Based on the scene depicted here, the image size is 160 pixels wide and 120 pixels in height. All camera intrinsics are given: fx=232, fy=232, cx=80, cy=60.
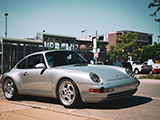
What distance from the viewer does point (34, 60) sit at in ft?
22.4

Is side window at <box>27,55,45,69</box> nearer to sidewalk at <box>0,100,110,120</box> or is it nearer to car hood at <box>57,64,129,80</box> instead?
car hood at <box>57,64,129,80</box>

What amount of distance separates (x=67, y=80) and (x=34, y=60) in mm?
1804

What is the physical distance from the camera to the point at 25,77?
655 centimetres

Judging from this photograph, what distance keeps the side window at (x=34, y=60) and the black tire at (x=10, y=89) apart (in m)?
0.77

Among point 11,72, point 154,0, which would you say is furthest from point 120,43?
point 11,72

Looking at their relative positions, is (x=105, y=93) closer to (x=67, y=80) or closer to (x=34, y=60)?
(x=67, y=80)

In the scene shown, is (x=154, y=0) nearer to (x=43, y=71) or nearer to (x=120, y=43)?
(x=43, y=71)

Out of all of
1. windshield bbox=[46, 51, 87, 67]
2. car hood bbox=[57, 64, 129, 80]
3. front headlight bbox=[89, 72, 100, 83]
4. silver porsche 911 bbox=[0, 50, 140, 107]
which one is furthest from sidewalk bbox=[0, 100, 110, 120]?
windshield bbox=[46, 51, 87, 67]

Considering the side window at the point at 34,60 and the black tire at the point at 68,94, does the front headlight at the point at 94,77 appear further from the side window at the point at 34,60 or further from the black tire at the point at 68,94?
the side window at the point at 34,60

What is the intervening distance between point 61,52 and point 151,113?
10.2ft

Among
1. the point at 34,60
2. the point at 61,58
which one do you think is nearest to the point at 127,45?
the point at 34,60

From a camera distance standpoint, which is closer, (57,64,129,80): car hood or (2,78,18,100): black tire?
(57,64,129,80): car hood

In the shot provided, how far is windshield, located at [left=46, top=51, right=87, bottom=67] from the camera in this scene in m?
6.28

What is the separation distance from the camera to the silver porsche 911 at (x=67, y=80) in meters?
5.10
